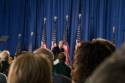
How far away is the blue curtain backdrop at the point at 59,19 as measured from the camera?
33.8 ft

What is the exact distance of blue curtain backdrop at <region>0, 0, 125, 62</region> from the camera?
10.3m

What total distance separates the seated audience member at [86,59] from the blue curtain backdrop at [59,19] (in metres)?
8.01

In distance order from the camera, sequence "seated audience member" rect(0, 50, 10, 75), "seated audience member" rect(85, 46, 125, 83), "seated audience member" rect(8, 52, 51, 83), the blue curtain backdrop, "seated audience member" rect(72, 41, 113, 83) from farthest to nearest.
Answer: the blue curtain backdrop → "seated audience member" rect(0, 50, 10, 75) → "seated audience member" rect(8, 52, 51, 83) → "seated audience member" rect(72, 41, 113, 83) → "seated audience member" rect(85, 46, 125, 83)

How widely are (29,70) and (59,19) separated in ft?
30.6

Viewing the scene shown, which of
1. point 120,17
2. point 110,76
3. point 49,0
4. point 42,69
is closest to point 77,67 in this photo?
point 42,69

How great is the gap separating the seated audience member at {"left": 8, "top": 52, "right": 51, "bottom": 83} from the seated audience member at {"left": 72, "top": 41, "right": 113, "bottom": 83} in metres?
0.21

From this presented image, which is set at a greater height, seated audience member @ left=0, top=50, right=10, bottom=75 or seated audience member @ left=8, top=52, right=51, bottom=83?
seated audience member @ left=8, top=52, right=51, bottom=83

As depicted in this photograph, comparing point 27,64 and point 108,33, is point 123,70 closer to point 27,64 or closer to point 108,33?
point 27,64

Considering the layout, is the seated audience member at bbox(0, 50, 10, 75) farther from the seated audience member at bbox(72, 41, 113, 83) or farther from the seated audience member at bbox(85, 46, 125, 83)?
the seated audience member at bbox(85, 46, 125, 83)

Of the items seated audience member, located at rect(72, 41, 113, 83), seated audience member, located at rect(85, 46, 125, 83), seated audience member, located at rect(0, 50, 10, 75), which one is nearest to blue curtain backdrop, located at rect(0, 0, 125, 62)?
seated audience member, located at rect(0, 50, 10, 75)

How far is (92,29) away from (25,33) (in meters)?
2.57

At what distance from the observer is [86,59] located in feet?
6.84

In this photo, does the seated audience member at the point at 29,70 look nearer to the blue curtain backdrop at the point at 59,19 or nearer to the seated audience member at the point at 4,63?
the seated audience member at the point at 4,63

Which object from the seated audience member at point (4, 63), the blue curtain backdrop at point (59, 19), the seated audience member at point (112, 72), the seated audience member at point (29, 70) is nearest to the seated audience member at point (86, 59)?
the seated audience member at point (29, 70)
